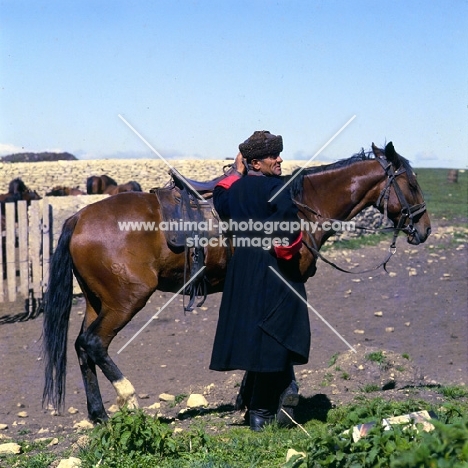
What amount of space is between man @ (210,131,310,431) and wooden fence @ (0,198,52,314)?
19.3ft

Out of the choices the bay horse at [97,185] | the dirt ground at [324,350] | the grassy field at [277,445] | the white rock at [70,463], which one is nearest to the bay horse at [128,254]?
the dirt ground at [324,350]

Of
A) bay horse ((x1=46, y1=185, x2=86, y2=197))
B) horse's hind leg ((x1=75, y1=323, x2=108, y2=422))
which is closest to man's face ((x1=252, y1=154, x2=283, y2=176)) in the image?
horse's hind leg ((x1=75, y1=323, x2=108, y2=422))

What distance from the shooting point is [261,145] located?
516 centimetres

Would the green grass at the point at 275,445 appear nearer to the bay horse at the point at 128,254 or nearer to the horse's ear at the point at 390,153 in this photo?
the bay horse at the point at 128,254

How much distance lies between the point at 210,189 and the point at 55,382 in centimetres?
197

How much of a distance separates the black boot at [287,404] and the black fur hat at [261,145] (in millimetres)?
1587

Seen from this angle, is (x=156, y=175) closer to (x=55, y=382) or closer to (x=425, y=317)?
(x=425, y=317)

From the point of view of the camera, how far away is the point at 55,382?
6195mm

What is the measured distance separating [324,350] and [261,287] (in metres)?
3.88

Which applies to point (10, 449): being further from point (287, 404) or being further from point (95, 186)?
point (95, 186)

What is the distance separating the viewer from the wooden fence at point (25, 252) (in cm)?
1045

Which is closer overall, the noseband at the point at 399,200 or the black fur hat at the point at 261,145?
the black fur hat at the point at 261,145

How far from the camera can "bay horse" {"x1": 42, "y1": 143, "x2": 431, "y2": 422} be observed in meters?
5.93

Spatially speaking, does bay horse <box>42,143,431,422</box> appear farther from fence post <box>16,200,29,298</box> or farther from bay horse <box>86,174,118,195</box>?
bay horse <box>86,174,118,195</box>
